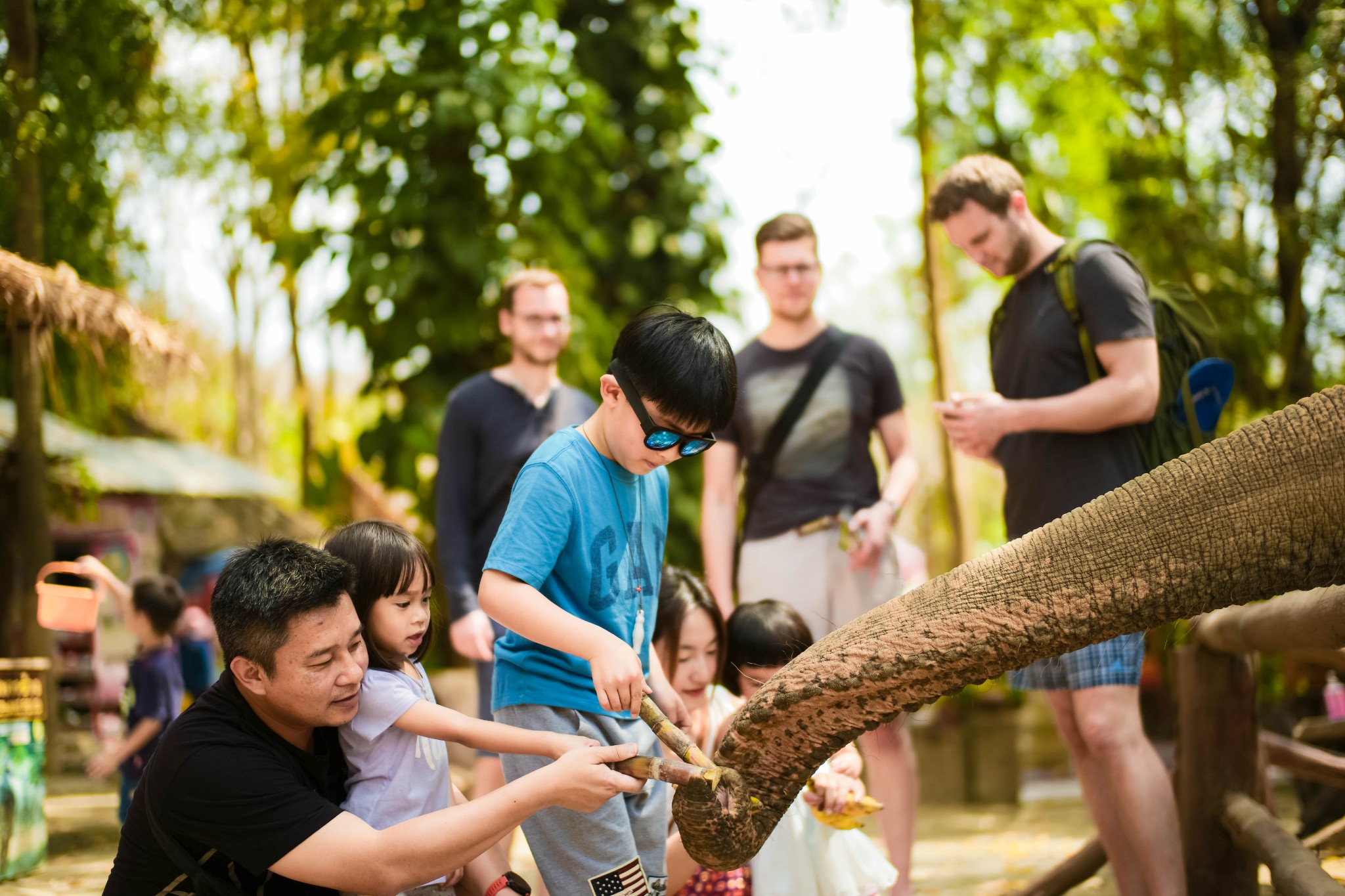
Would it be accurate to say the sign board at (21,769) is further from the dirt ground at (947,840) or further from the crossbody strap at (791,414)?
the crossbody strap at (791,414)

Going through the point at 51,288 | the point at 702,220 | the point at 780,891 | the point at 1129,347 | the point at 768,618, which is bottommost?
the point at 780,891

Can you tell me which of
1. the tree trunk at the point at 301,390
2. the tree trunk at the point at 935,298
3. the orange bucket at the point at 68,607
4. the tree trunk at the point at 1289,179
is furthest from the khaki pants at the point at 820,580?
the tree trunk at the point at 301,390

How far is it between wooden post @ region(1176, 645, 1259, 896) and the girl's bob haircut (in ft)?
6.54

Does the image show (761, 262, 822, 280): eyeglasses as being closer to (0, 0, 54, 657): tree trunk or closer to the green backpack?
the green backpack

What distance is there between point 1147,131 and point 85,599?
8.61 m

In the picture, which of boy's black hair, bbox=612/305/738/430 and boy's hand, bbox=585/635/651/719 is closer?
boy's hand, bbox=585/635/651/719

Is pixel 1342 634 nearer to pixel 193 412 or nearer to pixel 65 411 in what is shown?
pixel 65 411

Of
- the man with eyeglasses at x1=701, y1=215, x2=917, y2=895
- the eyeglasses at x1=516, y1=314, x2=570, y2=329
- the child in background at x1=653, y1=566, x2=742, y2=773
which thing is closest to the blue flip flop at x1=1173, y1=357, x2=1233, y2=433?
the man with eyeglasses at x1=701, y1=215, x2=917, y2=895

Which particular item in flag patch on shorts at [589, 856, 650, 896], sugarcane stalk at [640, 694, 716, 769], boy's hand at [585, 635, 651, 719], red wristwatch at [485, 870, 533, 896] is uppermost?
boy's hand at [585, 635, 651, 719]

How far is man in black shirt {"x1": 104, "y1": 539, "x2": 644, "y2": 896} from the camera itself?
2.10 metres

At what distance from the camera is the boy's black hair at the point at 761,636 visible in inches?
133

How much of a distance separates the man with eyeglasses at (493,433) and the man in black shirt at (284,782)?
1765 mm

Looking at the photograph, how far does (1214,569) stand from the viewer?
2031 millimetres

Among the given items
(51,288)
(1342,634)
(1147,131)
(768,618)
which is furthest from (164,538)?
(1342,634)
